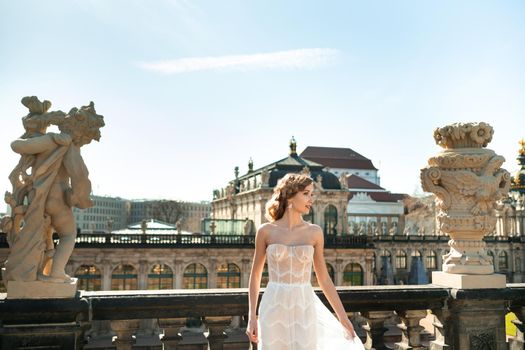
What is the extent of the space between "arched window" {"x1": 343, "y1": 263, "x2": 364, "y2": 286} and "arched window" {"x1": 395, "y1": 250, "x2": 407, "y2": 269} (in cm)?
1743

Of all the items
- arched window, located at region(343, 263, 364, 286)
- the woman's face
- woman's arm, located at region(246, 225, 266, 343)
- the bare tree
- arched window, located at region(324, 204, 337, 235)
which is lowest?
arched window, located at region(343, 263, 364, 286)

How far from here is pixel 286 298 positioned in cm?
381

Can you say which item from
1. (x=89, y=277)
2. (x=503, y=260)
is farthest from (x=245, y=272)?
(x=503, y=260)

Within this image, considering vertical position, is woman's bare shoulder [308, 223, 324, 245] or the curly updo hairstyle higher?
the curly updo hairstyle

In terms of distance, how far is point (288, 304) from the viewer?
382 cm

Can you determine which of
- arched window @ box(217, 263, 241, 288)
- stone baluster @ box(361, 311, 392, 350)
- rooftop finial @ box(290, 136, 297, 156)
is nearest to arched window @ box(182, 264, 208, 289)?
arched window @ box(217, 263, 241, 288)

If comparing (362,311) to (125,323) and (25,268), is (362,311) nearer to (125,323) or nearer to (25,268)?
(125,323)

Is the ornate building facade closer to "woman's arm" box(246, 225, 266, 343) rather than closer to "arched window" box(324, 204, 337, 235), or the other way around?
"arched window" box(324, 204, 337, 235)

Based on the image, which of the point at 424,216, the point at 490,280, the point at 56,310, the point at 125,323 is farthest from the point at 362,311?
the point at 424,216

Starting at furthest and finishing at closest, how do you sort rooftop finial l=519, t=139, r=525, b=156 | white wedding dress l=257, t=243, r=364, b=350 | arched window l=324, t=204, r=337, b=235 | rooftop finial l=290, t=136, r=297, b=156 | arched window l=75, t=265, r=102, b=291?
rooftop finial l=519, t=139, r=525, b=156 → rooftop finial l=290, t=136, r=297, b=156 → arched window l=324, t=204, r=337, b=235 → arched window l=75, t=265, r=102, b=291 → white wedding dress l=257, t=243, r=364, b=350

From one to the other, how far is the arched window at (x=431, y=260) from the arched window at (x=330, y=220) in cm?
1873

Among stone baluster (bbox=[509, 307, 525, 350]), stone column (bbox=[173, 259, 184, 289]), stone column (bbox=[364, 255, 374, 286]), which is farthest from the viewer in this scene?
stone column (bbox=[364, 255, 374, 286])

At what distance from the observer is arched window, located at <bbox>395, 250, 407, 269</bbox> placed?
2112 inches

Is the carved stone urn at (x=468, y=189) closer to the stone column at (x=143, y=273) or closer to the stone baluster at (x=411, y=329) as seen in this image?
the stone baluster at (x=411, y=329)
